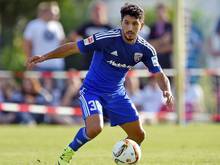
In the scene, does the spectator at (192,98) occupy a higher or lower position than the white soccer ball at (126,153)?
lower

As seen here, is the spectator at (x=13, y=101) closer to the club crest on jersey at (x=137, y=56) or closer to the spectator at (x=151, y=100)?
the spectator at (x=151, y=100)

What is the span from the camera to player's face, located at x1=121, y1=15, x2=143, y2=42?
1030 cm

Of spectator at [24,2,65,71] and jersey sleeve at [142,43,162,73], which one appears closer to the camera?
jersey sleeve at [142,43,162,73]

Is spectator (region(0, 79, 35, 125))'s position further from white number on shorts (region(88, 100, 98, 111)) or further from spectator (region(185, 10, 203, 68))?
white number on shorts (region(88, 100, 98, 111))

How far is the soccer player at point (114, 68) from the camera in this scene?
33.8 ft

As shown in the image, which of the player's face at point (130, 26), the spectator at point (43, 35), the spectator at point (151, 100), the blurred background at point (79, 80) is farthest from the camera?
the spectator at point (151, 100)

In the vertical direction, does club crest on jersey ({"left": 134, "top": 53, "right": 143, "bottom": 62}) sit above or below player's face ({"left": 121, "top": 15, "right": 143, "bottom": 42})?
below

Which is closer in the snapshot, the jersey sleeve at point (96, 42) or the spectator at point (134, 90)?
the jersey sleeve at point (96, 42)

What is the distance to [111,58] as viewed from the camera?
10.6 meters

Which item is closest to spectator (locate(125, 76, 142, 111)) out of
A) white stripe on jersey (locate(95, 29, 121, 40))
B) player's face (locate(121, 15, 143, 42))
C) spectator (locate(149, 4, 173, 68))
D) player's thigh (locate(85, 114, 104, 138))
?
spectator (locate(149, 4, 173, 68))

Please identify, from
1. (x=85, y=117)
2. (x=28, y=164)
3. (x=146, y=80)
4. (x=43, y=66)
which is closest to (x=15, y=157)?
(x=28, y=164)

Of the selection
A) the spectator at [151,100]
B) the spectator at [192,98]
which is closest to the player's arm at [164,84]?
the spectator at [151,100]

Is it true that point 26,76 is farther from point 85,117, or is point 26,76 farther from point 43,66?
point 85,117

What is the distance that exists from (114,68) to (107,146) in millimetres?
3784
